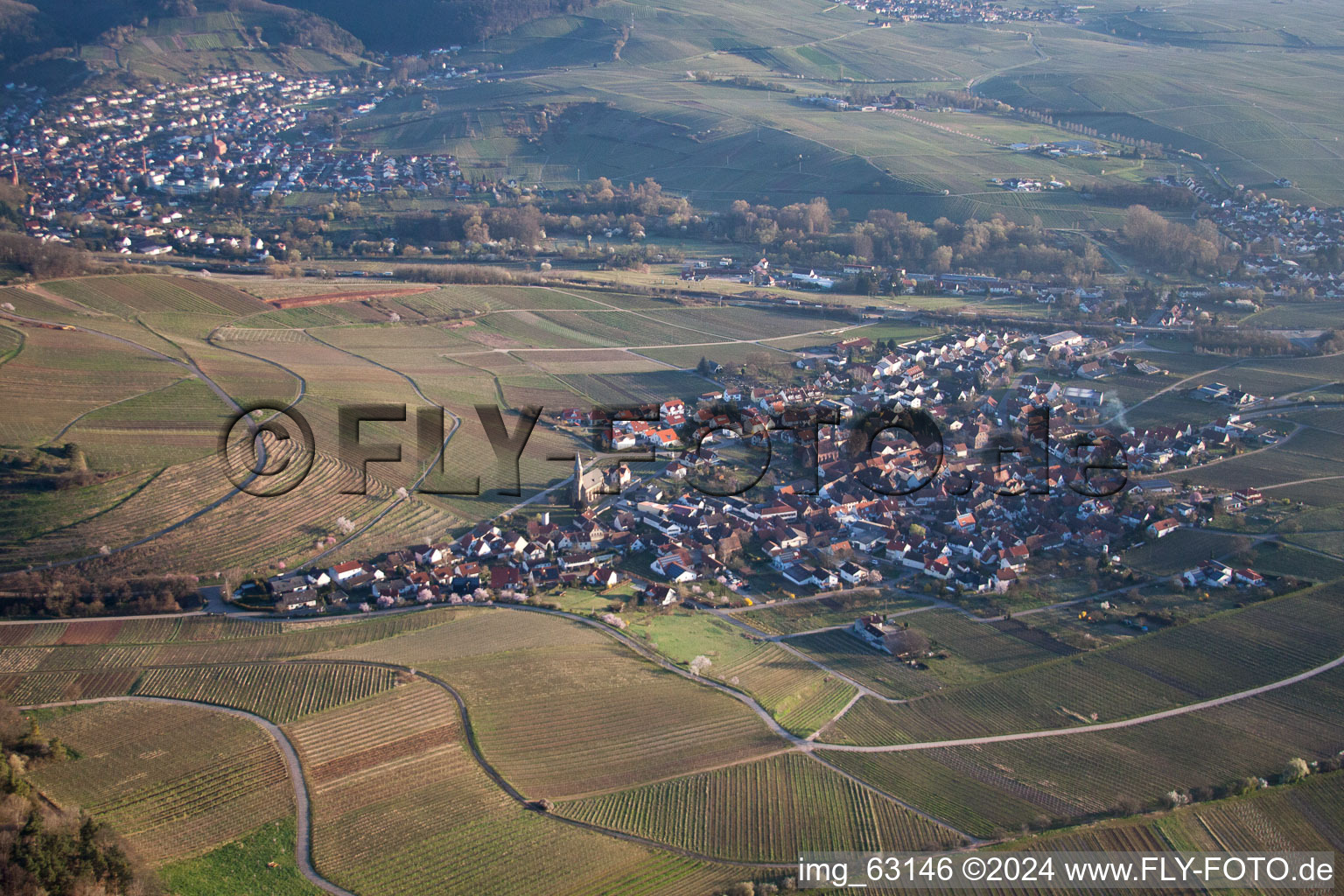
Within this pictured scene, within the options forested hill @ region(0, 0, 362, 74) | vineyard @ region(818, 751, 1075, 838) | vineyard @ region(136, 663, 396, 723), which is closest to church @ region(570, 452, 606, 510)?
vineyard @ region(136, 663, 396, 723)

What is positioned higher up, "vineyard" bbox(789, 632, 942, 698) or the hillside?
the hillside

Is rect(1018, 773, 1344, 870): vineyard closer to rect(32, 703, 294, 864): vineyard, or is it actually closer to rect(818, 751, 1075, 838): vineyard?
rect(818, 751, 1075, 838): vineyard

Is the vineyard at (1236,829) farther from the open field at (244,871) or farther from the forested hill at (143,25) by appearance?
the forested hill at (143,25)


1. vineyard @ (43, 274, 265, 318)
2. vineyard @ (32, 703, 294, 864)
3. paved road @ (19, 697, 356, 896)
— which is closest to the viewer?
paved road @ (19, 697, 356, 896)

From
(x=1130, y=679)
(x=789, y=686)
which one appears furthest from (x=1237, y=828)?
(x=789, y=686)

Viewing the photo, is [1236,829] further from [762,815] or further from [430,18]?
[430,18]

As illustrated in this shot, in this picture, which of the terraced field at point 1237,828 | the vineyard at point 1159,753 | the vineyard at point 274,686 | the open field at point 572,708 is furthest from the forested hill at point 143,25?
the terraced field at point 1237,828
